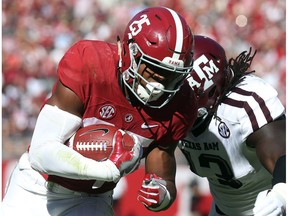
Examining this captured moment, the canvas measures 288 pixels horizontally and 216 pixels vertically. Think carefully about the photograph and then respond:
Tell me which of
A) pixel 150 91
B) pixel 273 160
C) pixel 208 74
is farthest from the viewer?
pixel 208 74

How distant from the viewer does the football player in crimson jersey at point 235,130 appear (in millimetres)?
3604

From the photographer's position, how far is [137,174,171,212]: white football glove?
3.15 m

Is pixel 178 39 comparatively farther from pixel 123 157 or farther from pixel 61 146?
pixel 61 146

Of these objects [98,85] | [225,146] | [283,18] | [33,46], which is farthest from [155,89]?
[283,18]

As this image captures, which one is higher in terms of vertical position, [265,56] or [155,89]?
[155,89]

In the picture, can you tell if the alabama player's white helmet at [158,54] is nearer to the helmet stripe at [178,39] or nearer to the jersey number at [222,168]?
the helmet stripe at [178,39]

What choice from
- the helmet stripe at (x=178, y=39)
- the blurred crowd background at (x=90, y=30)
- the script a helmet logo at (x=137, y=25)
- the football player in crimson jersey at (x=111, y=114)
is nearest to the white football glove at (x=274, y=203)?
the football player in crimson jersey at (x=111, y=114)

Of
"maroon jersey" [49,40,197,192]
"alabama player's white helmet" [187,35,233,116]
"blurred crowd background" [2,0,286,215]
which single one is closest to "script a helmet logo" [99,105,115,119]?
"maroon jersey" [49,40,197,192]

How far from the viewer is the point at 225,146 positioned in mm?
3793

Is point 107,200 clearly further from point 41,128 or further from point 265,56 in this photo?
point 265,56

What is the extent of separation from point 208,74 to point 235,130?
0.34m

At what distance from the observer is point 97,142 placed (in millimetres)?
2975

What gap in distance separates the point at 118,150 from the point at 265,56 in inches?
250

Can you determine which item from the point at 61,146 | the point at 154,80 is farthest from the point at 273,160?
the point at 61,146
